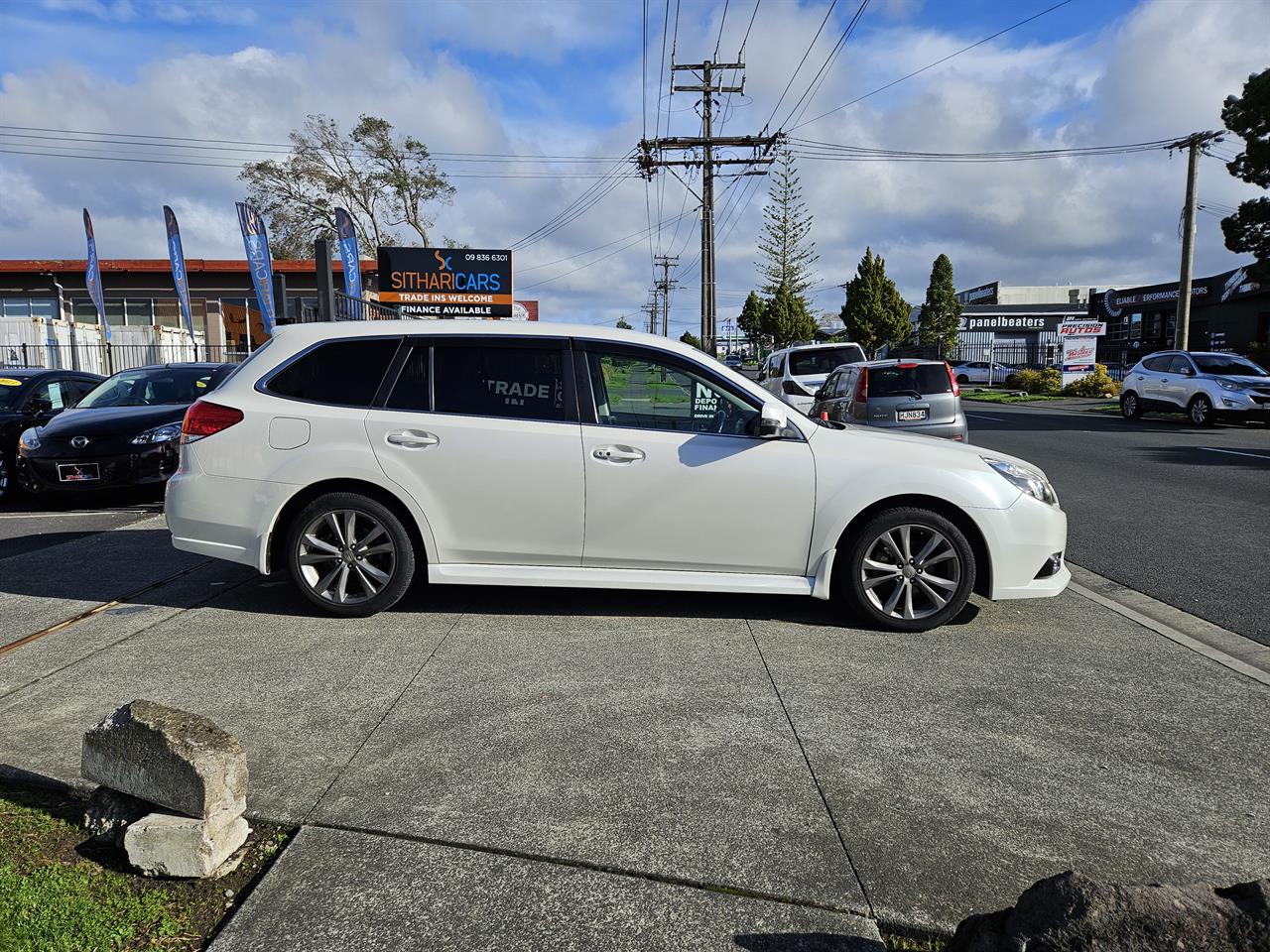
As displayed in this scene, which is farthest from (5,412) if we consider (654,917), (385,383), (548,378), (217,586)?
(654,917)

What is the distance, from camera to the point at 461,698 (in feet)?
13.2

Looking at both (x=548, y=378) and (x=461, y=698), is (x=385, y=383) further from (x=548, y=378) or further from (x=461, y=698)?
(x=461, y=698)

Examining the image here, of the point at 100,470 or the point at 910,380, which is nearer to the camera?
the point at 100,470

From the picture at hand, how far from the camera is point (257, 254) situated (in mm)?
20062

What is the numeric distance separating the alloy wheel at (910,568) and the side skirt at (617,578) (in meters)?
0.37

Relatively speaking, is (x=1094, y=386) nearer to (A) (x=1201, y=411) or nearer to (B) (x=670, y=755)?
(A) (x=1201, y=411)

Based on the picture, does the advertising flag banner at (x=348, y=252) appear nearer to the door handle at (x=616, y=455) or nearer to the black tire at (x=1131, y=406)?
the door handle at (x=616, y=455)

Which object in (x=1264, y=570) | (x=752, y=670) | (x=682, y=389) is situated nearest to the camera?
(x=752, y=670)

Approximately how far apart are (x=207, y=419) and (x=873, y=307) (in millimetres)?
53692

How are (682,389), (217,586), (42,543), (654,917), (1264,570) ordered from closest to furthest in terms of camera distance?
1. (654,917)
2. (682,389)
3. (217,586)
4. (1264,570)
5. (42,543)

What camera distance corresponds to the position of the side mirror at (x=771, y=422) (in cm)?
498

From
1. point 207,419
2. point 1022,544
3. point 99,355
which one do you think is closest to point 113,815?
point 207,419

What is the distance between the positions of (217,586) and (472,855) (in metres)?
4.12

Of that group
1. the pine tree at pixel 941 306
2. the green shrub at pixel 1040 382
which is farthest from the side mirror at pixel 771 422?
the pine tree at pixel 941 306
